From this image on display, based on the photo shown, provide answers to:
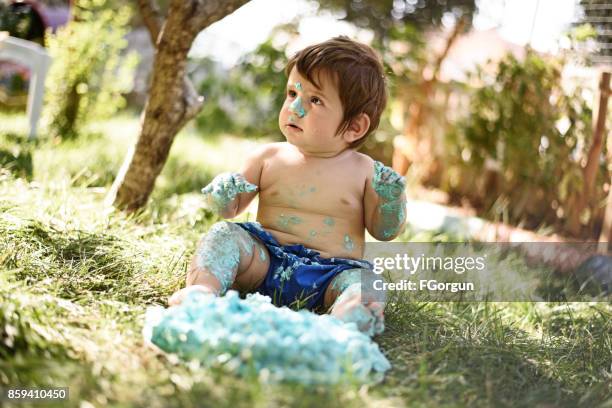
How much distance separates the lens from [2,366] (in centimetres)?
140

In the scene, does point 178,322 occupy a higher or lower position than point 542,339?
higher

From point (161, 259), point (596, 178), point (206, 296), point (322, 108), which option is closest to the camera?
point (206, 296)

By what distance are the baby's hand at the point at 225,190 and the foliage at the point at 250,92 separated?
268 centimetres

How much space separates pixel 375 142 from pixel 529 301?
114 inches

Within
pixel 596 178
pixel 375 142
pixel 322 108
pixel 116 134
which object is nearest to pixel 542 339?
pixel 322 108

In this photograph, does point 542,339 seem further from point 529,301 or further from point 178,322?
point 178,322

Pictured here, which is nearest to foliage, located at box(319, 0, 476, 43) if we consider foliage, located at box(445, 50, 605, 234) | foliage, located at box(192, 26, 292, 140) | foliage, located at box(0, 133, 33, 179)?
foliage, located at box(192, 26, 292, 140)

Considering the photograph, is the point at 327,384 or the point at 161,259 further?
the point at 161,259

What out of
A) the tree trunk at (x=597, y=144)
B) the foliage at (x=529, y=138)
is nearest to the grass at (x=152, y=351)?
the tree trunk at (x=597, y=144)

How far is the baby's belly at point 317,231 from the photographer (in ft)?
7.04

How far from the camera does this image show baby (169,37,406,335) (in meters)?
2.05

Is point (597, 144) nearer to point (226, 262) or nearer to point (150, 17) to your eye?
point (150, 17)

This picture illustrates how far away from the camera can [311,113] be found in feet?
6.97

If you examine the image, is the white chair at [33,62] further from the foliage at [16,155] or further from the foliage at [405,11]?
the foliage at [405,11]
